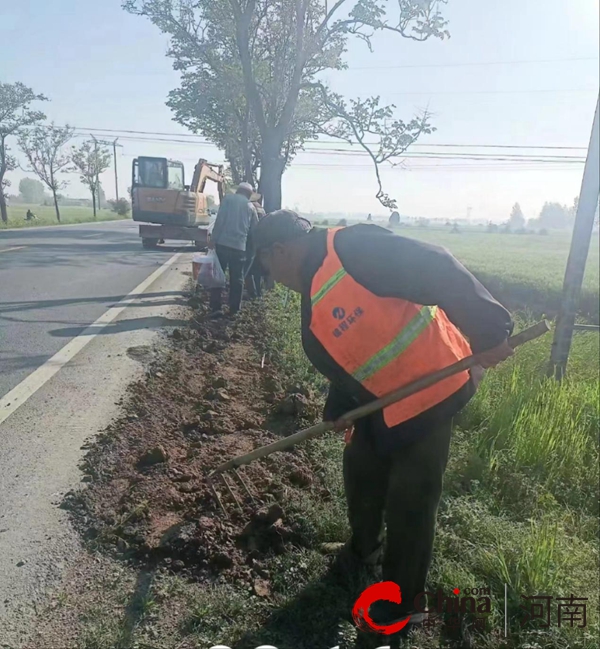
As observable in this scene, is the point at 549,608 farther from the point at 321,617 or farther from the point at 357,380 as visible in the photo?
the point at 357,380

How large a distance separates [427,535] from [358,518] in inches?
15.8

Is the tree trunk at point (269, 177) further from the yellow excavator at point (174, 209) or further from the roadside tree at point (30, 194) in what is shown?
the roadside tree at point (30, 194)

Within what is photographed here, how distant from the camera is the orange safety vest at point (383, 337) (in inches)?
76.6

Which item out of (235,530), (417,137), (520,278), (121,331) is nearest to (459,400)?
(235,530)

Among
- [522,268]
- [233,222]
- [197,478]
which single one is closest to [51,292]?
[233,222]

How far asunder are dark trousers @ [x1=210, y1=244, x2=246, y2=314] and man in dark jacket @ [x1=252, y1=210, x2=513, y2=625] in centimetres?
508

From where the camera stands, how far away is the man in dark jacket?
73.2 inches

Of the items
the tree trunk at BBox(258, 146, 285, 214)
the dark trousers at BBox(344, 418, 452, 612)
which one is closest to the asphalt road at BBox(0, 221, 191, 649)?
the dark trousers at BBox(344, 418, 452, 612)

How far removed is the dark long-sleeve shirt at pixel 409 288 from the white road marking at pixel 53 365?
265cm

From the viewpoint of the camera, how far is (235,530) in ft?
8.39

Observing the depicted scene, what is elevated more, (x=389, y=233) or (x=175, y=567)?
(x=389, y=233)

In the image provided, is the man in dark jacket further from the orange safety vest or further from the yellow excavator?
the yellow excavator

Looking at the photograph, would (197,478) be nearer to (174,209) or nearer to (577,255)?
(577,255)

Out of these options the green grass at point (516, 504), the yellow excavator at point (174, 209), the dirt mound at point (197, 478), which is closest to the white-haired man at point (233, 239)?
the green grass at point (516, 504)
